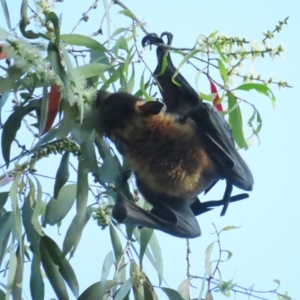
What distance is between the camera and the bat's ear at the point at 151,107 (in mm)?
1078

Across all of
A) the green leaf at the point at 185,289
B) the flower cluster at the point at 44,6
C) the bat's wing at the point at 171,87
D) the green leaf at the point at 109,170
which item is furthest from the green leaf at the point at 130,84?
the green leaf at the point at 185,289

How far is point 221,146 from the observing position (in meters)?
1.12

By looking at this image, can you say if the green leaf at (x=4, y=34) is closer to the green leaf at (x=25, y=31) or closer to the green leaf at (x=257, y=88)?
the green leaf at (x=25, y=31)

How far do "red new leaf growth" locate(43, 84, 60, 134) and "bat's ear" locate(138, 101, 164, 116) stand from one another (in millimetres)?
143

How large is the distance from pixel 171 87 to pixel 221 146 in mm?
160

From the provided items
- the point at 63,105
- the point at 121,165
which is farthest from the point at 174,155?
the point at 63,105

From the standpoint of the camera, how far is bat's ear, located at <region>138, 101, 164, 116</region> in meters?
1.08

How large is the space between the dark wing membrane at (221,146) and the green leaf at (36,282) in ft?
1.12

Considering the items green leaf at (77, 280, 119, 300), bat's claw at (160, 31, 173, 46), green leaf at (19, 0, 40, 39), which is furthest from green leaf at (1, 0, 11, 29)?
green leaf at (77, 280, 119, 300)

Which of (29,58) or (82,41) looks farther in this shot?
(82,41)

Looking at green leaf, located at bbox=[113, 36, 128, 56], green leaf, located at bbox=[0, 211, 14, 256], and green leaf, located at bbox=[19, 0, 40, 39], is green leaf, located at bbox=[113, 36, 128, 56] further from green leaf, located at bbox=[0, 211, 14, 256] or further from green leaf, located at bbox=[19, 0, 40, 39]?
green leaf, located at bbox=[0, 211, 14, 256]

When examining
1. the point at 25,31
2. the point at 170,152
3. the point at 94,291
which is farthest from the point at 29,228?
the point at 25,31

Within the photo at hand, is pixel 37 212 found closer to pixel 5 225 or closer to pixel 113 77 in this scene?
pixel 5 225

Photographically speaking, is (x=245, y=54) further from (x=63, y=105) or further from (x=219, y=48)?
(x=63, y=105)
